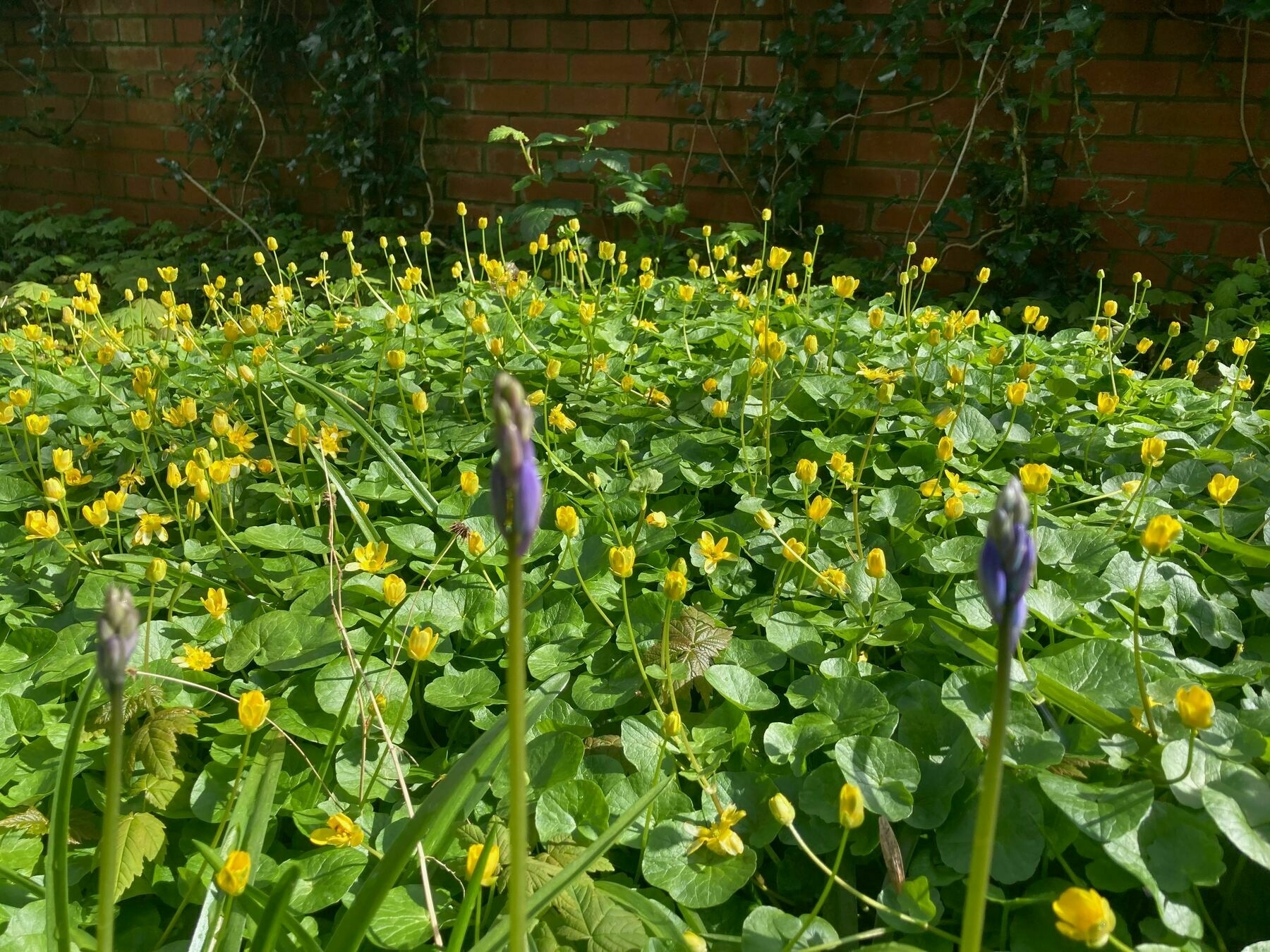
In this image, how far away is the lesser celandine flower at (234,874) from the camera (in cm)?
81

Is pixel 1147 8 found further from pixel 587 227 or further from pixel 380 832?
pixel 380 832

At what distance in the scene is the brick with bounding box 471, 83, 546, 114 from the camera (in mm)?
→ 4312

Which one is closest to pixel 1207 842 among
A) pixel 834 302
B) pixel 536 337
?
pixel 536 337

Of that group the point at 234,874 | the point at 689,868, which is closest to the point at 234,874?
the point at 234,874

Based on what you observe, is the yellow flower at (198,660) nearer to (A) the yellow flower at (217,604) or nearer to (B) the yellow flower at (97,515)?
(A) the yellow flower at (217,604)

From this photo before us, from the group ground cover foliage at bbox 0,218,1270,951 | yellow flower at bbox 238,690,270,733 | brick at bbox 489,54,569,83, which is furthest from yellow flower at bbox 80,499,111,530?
brick at bbox 489,54,569,83

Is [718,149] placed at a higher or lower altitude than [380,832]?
higher

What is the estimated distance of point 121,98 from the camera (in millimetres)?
5699

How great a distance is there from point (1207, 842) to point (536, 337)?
1.90 metres

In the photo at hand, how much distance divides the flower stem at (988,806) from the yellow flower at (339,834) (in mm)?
666

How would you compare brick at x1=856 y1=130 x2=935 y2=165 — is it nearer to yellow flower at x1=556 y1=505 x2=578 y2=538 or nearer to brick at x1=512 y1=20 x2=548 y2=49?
brick at x1=512 y1=20 x2=548 y2=49

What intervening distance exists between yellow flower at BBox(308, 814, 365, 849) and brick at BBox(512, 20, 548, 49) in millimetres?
3905

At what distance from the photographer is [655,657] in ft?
4.26

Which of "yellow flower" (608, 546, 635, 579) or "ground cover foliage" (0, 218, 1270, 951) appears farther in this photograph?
"yellow flower" (608, 546, 635, 579)
